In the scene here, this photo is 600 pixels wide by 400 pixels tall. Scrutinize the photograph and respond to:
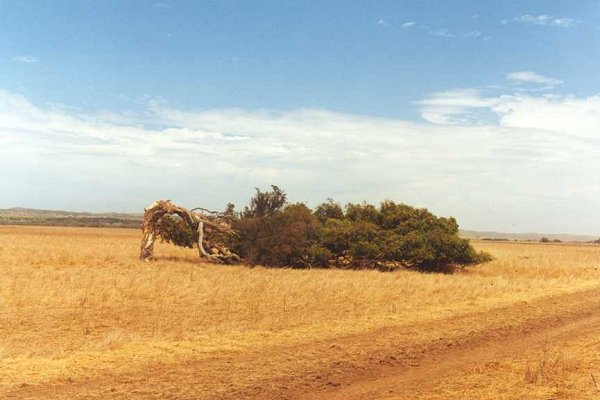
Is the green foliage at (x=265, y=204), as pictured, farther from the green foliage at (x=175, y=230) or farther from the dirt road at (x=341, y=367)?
the dirt road at (x=341, y=367)

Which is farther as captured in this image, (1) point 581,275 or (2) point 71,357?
(1) point 581,275

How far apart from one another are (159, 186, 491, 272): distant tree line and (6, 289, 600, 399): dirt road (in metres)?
15.3

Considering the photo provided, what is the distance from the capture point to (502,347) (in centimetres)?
1084

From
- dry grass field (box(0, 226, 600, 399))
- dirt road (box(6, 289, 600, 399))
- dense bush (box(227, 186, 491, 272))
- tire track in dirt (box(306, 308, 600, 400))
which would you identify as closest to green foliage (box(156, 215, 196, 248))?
dense bush (box(227, 186, 491, 272))

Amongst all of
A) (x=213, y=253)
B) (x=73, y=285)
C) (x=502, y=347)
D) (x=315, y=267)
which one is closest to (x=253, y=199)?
(x=213, y=253)

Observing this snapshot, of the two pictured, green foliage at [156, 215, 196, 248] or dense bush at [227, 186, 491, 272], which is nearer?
dense bush at [227, 186, 491, 272]

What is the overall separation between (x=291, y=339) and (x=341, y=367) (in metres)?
2.07

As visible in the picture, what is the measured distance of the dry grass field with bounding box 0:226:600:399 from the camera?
26.0 feet

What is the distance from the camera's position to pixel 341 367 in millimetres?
9062

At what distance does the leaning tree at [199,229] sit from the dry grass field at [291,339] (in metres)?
9.70

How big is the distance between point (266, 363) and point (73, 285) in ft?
36.9

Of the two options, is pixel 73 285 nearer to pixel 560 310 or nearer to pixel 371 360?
pixel 371 360

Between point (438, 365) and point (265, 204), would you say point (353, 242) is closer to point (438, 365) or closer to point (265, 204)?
point (265, 204)

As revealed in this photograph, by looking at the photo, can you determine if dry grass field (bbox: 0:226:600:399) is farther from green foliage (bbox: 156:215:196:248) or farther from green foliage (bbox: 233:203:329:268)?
green foliage (bbox: 156:215:196:248)
